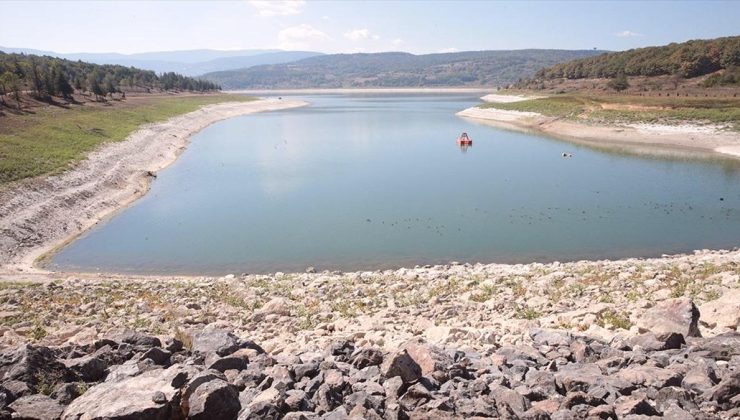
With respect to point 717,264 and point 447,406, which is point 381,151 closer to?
point 717,264

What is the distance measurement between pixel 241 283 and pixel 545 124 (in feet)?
218

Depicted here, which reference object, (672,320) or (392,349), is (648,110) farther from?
(392,349)

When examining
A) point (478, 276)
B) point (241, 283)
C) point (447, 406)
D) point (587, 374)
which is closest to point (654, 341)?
point (587, 374)

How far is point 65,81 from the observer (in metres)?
74.5

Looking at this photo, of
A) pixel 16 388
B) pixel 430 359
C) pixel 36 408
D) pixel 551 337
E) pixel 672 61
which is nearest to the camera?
pixel 36 408

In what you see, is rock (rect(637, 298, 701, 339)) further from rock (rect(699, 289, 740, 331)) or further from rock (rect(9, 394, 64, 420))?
rock (rect(9, 394, 64, 420))

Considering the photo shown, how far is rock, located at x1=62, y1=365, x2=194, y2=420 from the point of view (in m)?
6.05

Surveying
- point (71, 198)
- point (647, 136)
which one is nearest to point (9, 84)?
point (71, 198)

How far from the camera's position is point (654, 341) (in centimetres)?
831

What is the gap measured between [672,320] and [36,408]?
10.3 metres

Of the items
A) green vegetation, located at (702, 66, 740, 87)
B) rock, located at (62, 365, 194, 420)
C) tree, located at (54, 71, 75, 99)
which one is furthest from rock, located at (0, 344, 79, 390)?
green vegetation, located at (702, 66, 740, 87)

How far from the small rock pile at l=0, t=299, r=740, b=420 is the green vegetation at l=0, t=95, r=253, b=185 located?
→ 25.4 metres

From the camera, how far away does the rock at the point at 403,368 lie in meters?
7.07

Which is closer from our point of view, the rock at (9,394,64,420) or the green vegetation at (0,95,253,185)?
the rock at (9,394,64,420)
